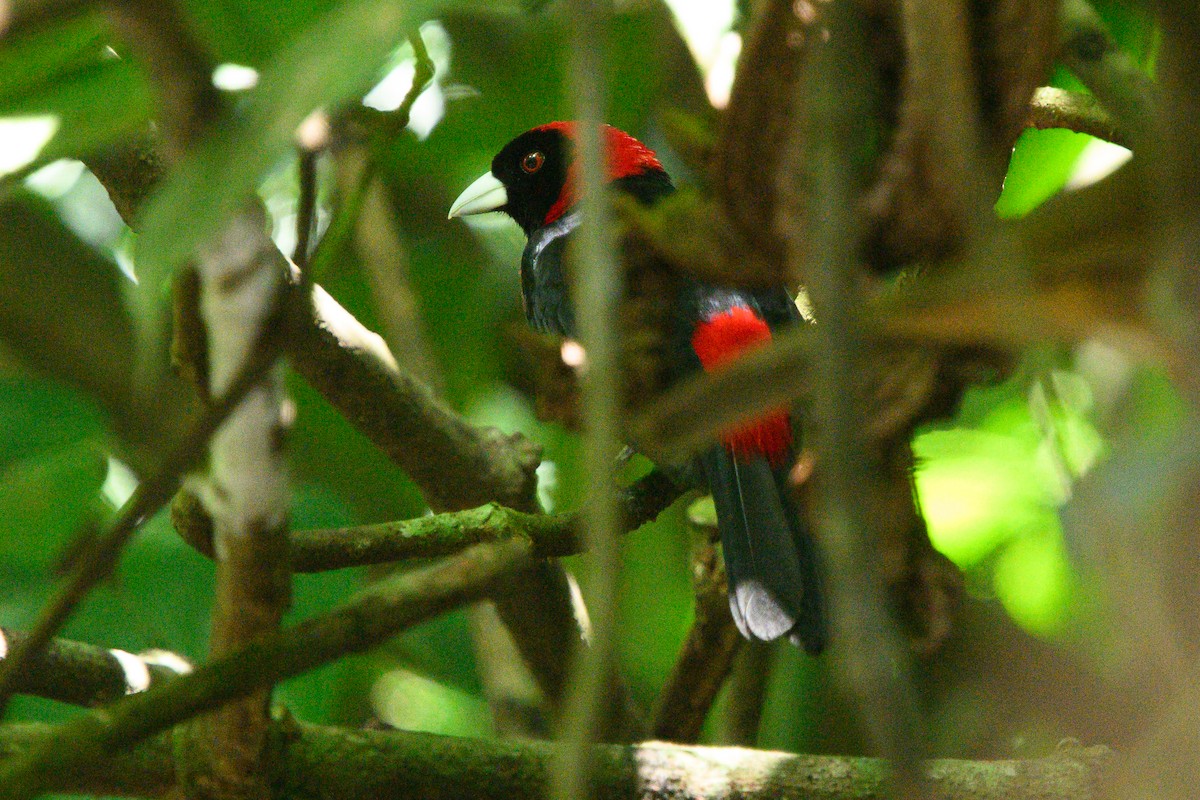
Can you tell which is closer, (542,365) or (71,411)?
(542,365)

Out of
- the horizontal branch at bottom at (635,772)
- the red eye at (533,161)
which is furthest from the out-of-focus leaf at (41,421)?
the red eye at (533,161)

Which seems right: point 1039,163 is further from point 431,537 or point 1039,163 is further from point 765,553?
point 431,537

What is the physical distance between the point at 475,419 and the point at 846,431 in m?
2.96

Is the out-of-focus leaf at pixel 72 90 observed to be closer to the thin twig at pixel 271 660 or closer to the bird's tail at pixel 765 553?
the thin twig at pixel 271 660

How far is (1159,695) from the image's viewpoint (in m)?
0.59

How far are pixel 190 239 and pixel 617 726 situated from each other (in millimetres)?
1928

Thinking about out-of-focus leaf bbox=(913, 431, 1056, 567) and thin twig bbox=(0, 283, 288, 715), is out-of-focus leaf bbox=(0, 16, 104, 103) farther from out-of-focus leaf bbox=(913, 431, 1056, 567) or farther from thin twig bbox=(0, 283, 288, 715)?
out-of-focus leaf bbox=(913, 431, 1056, 567)

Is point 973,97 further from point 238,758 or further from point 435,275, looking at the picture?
point 435,275

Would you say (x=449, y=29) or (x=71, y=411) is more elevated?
(x=449, y=29)

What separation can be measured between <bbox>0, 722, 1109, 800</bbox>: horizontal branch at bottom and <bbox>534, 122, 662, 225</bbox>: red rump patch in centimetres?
183

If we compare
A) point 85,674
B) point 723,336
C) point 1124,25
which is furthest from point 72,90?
point 723,336

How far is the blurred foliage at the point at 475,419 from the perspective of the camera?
6.41 feet

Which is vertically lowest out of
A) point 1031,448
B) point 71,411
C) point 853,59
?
point 853,59

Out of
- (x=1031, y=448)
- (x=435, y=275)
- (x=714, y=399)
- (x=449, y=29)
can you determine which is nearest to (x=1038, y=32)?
(x=714, y=399)
